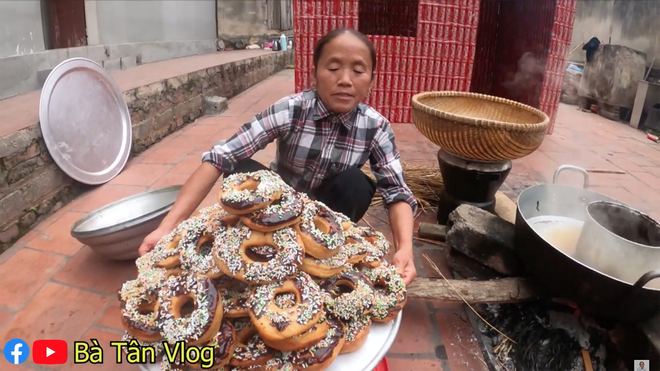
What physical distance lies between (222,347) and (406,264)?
0.76 m

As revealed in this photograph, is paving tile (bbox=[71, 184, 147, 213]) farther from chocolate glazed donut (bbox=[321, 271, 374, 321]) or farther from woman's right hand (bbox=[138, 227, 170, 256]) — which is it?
chocolate glazed donut (bbox=[321, 271, 374, 321])

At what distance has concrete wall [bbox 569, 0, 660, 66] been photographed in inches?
289

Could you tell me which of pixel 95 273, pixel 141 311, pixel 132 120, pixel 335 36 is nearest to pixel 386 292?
pixel 141 311

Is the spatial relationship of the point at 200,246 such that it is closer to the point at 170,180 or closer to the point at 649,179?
the point at 170,180

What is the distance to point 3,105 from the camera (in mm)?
3438

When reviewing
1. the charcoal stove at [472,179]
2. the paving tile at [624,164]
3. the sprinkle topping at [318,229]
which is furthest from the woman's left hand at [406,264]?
the paving tile at [624,164]

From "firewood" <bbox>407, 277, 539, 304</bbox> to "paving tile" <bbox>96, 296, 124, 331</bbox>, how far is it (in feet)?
4.63

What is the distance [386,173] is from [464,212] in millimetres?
778

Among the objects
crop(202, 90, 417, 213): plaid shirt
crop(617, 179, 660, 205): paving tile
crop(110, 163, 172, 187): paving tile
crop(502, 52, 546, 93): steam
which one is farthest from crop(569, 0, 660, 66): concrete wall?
crop(110, 163, 172, 187): paving tile

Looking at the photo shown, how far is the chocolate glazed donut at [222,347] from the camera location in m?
0.99

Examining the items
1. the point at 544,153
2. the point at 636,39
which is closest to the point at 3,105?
the point at 544,153

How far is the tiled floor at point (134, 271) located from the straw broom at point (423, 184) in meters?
0.21

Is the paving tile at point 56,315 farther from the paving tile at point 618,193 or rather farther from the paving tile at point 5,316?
the paving tile at point 618,193

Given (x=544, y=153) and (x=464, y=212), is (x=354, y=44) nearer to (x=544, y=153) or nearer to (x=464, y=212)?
(x=464, y=212)
